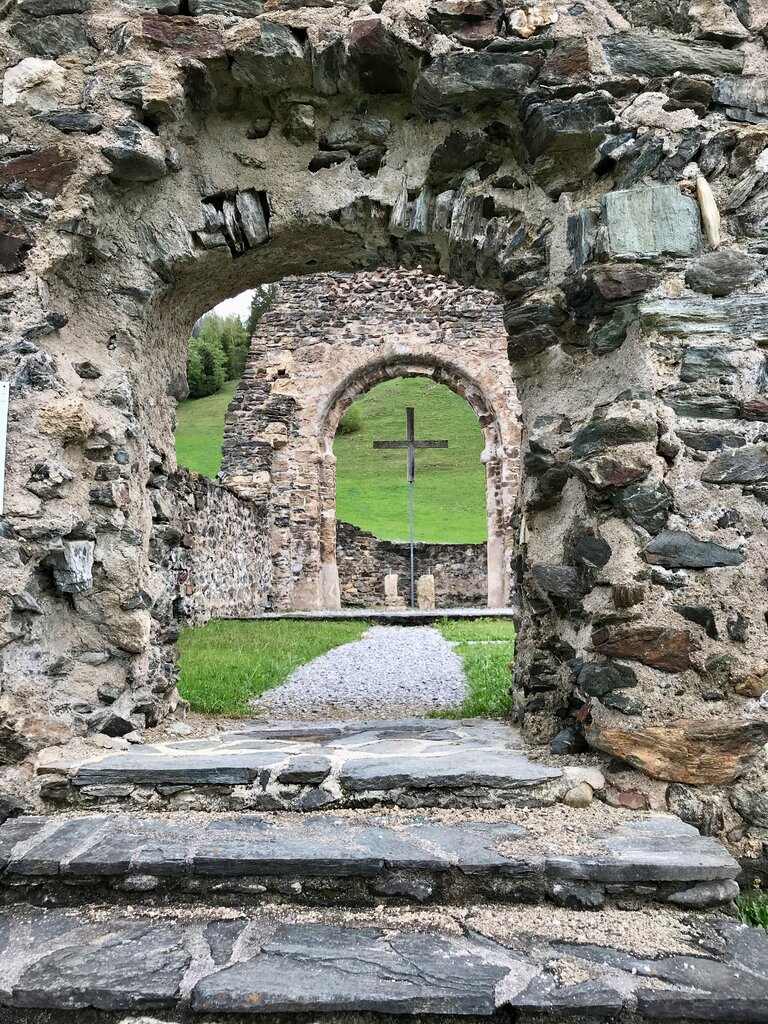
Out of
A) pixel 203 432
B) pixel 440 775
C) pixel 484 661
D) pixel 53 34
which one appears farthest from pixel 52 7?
pixel 203 432

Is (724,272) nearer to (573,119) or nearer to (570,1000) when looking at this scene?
(573,119)

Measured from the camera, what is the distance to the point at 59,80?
277cm

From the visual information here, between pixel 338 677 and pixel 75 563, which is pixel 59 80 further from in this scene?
pixel 338 677

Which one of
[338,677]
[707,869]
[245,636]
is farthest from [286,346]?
[707,869]

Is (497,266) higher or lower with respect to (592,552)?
higher

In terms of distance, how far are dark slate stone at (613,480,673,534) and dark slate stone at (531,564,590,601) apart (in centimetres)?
32

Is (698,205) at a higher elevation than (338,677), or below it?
higher

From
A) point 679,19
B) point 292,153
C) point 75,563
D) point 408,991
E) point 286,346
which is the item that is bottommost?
point 408,991

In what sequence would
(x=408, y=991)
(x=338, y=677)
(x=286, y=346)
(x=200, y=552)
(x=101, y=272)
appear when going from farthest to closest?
(x=286, y=346) < (x=200, y=552) < (x=338, y=677) < (x=101, y=272) < (x=408, y=991)

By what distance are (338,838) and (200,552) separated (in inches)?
305

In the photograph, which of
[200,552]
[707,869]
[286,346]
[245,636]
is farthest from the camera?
[286,346]

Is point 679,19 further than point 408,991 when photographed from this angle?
Yes

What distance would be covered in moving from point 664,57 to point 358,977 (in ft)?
10.3

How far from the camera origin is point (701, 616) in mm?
2230
